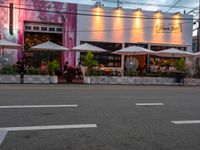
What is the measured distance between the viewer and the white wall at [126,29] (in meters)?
28.5

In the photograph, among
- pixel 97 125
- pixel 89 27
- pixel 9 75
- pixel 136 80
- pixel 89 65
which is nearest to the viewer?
pixel 97 125

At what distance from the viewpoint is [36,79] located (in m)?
21.7

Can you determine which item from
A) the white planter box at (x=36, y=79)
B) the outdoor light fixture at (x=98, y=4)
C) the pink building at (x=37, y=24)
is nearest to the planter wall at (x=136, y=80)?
the white planter box at (x=36, y=79)

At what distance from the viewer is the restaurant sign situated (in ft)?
101

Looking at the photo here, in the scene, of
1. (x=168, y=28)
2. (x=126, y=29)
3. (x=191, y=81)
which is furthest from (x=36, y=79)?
(x=168, y=28)

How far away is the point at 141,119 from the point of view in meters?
8.76

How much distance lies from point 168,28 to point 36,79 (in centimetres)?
1505

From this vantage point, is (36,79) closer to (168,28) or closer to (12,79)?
(12,79)

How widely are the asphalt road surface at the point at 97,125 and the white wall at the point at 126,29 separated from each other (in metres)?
17.2

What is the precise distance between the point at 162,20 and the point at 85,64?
1134 cm

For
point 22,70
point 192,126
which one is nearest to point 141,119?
point 192,126

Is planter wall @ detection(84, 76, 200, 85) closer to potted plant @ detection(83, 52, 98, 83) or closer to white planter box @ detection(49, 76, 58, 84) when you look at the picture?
potted plant @ detection(83, 52, 98, 83)

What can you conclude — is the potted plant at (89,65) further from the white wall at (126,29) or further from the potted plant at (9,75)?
the white wall at (126,29)

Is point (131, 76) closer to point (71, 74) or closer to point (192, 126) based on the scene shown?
point (71, 74)
